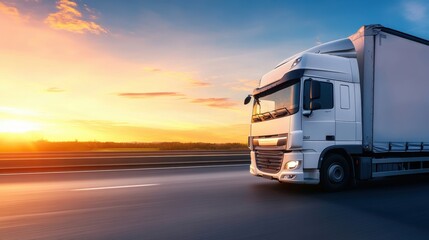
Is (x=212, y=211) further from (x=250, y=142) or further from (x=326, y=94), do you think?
(x=326, y=94)

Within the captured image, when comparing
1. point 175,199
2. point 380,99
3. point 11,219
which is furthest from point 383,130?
point 11,219

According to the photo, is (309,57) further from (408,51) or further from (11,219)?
(11,219)

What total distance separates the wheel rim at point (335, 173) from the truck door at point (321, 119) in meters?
0.59

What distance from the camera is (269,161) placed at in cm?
793

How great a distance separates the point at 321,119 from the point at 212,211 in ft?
10.9

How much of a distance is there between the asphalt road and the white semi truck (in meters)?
0.65

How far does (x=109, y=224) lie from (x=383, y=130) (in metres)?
6.85

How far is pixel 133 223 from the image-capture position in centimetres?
500

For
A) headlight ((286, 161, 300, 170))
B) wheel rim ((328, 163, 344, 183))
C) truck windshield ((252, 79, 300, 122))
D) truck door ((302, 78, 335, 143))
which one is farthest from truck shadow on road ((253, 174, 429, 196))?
truck windshield ((252, 79, 300, 122))

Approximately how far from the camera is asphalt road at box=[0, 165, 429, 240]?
4.55m

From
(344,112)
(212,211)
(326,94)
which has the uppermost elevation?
(326,94)

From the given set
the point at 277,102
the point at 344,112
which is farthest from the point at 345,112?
the point at 277,102

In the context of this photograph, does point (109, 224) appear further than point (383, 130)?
No

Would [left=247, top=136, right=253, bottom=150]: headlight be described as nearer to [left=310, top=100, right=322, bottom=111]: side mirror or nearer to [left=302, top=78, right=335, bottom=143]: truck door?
[left=302, top=78, right=335, bottom=143]: truck door
